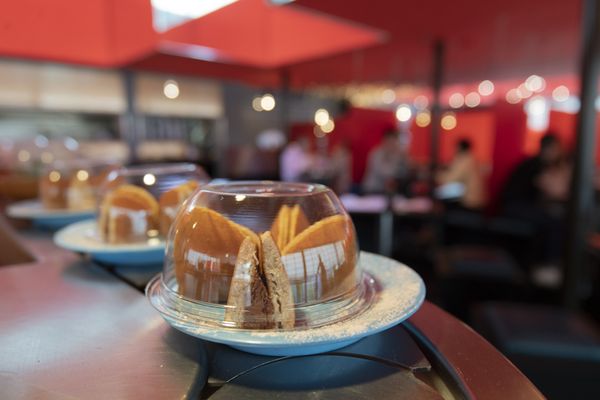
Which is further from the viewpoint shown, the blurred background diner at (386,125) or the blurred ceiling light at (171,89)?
the blurred ceiling light at (171,89)

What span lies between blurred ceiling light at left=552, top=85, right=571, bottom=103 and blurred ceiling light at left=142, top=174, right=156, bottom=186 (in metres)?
9.45

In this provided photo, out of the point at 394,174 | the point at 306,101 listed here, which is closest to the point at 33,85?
the point at 394,174

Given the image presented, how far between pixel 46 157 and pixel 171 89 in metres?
5.13

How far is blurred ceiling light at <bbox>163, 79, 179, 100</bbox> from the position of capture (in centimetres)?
618

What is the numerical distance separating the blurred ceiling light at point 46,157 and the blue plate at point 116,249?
836 millimetres

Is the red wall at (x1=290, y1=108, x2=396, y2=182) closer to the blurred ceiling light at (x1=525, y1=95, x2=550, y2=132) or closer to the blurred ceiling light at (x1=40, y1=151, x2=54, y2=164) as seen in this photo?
the blurred ceiling light at (x1=525, y1=95, x2=550, y2=132)

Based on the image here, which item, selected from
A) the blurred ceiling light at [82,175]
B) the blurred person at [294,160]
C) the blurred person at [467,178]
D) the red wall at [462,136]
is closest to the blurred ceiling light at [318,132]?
the blurred person at [294,160]

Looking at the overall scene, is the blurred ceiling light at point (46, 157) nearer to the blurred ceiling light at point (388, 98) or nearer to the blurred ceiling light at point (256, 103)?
the blurred ceiling light at point (256, 103)

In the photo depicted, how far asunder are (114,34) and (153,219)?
285 cm

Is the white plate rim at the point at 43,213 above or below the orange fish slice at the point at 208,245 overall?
below

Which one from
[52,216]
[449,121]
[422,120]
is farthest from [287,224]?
[422,120]

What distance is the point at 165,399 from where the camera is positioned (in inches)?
14.2

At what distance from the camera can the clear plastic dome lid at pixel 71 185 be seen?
3.74ft

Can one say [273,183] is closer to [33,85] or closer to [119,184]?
[119,184]
